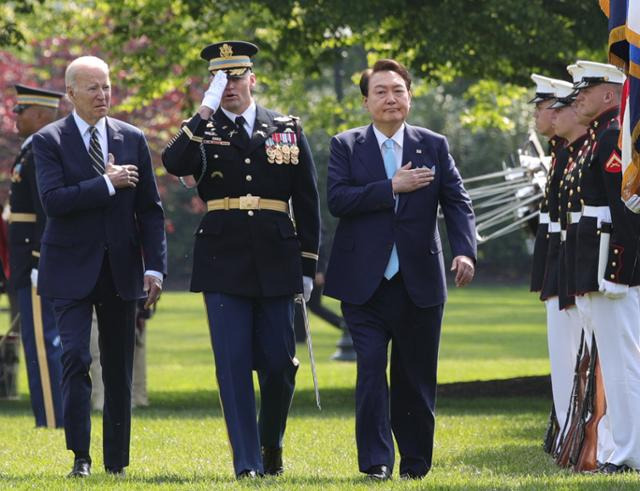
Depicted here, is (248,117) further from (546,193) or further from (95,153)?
(546,193)

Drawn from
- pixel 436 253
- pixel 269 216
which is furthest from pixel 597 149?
pixel 269 216

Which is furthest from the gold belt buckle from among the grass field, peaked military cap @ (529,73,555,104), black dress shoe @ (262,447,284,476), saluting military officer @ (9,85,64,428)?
saluting military officer @ (9,85,64,428)

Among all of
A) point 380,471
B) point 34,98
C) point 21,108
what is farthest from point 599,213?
point 21,108

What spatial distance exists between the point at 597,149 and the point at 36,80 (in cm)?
3309

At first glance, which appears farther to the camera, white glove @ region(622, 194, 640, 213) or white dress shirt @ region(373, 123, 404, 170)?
white dress shirt @ region(373, 123, 404, 170)

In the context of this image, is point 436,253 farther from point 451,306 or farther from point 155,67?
point 451,306

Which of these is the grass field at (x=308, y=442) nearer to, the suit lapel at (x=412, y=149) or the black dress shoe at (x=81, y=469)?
the black dress shoe at (x=81, y=469)

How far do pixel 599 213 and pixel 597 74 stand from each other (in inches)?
31.5

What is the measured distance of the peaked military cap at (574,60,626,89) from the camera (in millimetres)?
9258

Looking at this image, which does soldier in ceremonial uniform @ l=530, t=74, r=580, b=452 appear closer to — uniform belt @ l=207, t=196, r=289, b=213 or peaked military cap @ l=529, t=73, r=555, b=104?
peaked military cap @ l=529, t=73, r=555, b=104

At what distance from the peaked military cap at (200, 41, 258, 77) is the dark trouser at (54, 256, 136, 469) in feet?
4.02

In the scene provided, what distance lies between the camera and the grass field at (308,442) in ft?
27.4

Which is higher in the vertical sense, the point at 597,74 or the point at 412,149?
the point at 597,74

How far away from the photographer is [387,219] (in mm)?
8773
